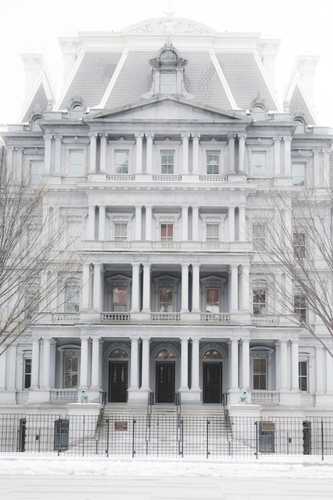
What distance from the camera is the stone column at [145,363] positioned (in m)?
41.3

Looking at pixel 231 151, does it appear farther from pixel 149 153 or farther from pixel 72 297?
pixel 72 297

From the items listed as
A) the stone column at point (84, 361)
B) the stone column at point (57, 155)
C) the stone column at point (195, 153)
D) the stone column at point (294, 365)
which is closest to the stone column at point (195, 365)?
the stone column at point (294, 365)

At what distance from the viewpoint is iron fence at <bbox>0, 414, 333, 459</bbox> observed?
34156 millimetres

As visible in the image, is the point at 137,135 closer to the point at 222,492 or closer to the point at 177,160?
the point at 177,160

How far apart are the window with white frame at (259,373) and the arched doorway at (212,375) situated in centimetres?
197

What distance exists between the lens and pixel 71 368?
44.9m

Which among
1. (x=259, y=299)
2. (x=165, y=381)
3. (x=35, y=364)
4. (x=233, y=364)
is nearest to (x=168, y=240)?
(x=259, y=299)

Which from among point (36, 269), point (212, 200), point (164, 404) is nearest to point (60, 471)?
point (36, 269)

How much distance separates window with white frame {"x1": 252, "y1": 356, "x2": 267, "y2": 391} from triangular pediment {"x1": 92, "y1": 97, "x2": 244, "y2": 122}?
13634 mm

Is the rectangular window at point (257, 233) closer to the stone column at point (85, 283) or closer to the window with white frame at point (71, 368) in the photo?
the stone column at point (85, 283)

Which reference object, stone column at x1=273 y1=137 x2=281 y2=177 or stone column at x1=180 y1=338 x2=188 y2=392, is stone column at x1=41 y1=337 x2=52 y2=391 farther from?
stone column at x1=273 y1=137 x2=281 y2=177

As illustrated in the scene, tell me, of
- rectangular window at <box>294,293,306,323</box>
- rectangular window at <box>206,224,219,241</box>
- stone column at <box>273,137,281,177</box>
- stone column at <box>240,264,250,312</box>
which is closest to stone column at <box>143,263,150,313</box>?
rectangular window at <box>206,224,219,241</box>

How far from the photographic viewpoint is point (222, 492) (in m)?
18.9

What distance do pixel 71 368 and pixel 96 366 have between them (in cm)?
372
